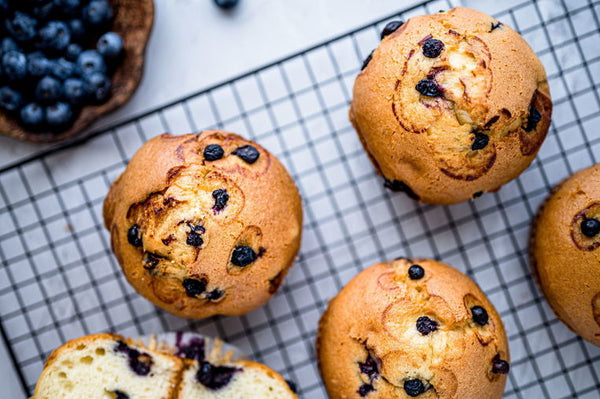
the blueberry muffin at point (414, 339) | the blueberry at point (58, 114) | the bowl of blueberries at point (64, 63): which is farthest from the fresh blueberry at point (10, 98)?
the blueberry muffin at point (414, 339)

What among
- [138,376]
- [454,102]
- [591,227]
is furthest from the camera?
[138,376]

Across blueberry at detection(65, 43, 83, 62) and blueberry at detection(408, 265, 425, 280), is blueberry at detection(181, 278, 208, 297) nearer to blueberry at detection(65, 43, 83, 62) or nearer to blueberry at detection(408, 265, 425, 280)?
blueberry at detection(408, 265, 425, 280)

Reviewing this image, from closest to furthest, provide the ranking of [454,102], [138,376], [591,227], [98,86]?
[454,102] → [591,227] → [138,376] → [98,86]

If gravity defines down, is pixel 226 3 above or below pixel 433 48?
above

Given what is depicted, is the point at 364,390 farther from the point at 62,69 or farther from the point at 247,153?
the point at 62,69

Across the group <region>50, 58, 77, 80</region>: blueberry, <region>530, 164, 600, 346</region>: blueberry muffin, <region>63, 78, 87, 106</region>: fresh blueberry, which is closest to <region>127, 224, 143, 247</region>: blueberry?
<region>63, 78, 87, 106</region>: fresh blueberry

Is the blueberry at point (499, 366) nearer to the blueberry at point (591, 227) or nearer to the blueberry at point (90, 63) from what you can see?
the blueberry at point (591, 227)

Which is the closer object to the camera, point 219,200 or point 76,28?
point 219,200

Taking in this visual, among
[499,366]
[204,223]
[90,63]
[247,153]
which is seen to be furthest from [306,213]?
[90,63]
